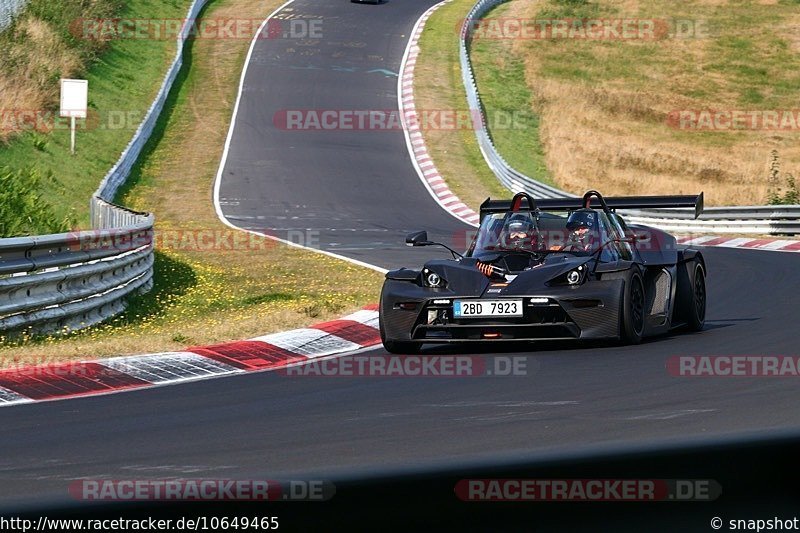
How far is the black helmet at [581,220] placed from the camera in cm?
1184

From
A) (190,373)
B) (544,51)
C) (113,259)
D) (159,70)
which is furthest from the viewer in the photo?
(544,51)

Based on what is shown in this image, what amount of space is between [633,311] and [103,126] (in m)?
26.6

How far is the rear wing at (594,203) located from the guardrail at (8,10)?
2518cm

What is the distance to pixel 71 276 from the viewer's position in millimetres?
12914

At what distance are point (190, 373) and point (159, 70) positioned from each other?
109 feet

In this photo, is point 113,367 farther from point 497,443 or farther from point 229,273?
point 229,273

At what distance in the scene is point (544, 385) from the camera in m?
8.78

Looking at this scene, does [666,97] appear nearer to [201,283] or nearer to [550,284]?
[201,283]

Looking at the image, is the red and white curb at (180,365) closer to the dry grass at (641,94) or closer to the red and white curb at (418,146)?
the red and white curb at (418,146)

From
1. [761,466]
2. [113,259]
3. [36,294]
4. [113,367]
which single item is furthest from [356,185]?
[761,466]

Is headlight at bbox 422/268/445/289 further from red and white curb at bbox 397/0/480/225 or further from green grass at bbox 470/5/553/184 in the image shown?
green grass at bbox 470/5/553/184

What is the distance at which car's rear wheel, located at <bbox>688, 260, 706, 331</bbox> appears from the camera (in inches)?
480

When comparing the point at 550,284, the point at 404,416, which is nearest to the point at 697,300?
the point at 550,284

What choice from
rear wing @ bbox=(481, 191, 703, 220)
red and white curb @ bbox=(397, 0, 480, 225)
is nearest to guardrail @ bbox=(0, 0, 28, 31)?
red and white curb @ bbox=(397, 0, 480, 225)
